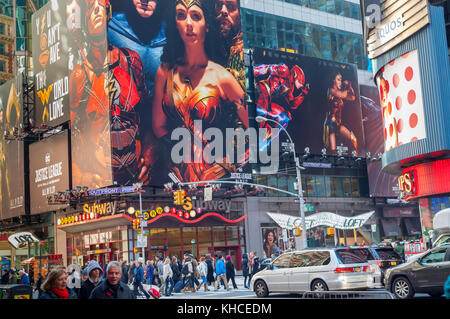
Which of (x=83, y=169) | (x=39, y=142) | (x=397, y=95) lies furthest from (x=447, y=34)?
(x=39, y=142)

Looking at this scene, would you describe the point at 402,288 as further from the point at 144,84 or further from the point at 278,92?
the point at 278,92

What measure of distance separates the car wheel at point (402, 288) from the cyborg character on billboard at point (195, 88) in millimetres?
38553

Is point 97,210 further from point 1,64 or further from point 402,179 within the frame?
point 1,64

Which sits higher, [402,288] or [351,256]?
[351,256]

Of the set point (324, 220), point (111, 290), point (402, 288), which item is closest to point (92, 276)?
point (111, 290)

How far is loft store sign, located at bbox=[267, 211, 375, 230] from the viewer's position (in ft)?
205

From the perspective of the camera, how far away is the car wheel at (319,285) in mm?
21078

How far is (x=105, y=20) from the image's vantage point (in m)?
55.8

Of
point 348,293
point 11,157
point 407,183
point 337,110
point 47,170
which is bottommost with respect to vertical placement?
point 348,293

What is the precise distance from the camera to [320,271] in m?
21.3

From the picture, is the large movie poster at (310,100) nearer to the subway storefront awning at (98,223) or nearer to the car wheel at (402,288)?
the subway storefront awning at (98,223)

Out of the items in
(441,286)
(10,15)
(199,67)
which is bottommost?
(441,286)

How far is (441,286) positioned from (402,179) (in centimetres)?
2115

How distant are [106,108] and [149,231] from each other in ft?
39.1
